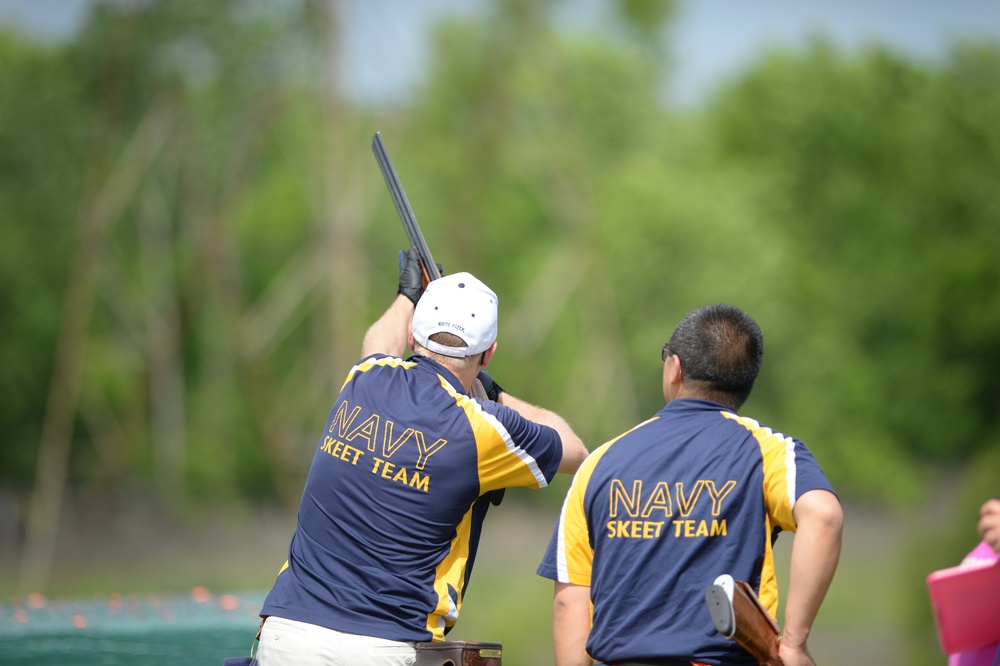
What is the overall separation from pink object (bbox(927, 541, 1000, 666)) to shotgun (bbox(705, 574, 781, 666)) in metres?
0.67

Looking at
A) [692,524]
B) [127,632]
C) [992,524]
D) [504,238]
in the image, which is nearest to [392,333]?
[692,524]

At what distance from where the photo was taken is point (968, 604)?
110 inches

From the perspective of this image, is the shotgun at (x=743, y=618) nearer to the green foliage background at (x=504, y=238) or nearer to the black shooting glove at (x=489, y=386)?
the black shooting glove at (x=489, y=386)

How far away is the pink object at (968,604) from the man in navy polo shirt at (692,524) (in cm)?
57

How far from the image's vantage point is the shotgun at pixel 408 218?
355 cm

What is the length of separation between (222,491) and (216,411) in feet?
5.16

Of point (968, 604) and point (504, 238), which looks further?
point (504, 238)

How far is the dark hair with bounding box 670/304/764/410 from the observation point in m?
2.51

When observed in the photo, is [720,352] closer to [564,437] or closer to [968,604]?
[564,437]

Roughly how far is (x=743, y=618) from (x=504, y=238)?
2174 centimetres

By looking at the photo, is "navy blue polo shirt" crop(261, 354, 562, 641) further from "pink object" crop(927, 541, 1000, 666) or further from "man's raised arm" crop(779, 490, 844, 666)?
"pink object" crop(927, 541, 1000, 666)

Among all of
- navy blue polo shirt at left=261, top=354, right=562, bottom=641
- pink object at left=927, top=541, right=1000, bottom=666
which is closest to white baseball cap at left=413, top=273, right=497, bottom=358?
navy blue polo shirt at left=261, top=354, right=562, bottom=641

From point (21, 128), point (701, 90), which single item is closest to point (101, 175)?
point (21, 128)

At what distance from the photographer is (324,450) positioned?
111 inches
